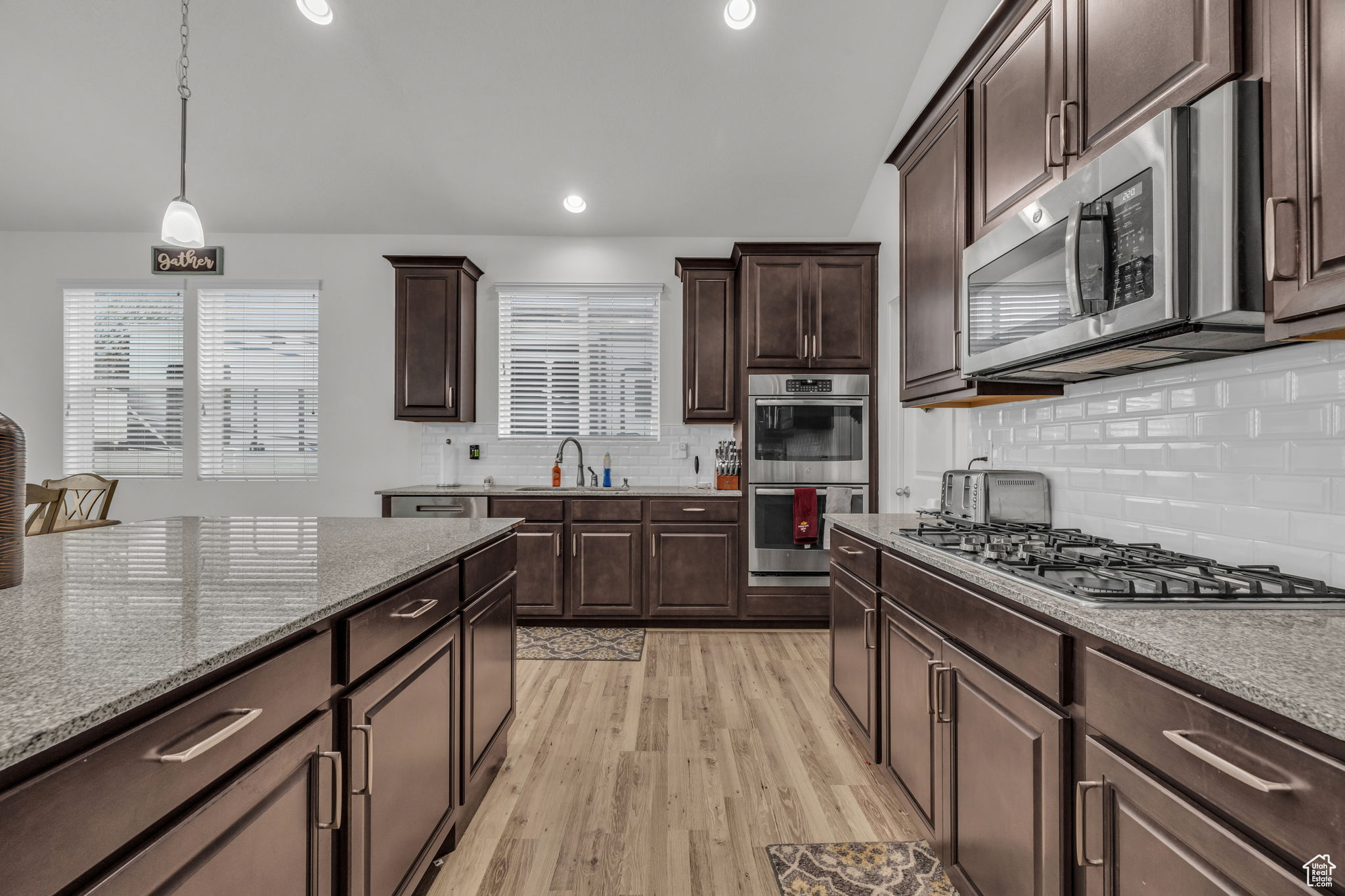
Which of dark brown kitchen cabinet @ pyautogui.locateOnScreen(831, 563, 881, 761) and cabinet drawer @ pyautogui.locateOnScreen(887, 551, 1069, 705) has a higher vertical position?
cabinet drawer @ pyautogui.locateOnScreen(887, 551, 1069, 705)

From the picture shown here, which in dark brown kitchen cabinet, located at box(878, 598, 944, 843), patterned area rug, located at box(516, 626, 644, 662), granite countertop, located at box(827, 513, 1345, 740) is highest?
granite countertop, located at box(827, 513, 1345, 740)

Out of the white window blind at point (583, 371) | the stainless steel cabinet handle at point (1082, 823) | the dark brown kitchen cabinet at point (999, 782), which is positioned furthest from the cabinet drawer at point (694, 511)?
the stainless steel cabinet handle at point (1082, 823)

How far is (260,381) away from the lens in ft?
15.0

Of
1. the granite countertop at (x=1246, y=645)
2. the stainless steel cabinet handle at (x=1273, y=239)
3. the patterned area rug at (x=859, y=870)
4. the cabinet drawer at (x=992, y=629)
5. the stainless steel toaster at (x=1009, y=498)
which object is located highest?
the stainless steel cabinet handle at (x=1273, y=239)

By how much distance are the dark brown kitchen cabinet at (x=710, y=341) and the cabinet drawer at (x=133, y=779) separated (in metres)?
3.38

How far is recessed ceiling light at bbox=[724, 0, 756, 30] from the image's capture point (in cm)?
291

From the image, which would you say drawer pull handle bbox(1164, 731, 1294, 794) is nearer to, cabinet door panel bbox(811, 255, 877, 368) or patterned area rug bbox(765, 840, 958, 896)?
patterned area rug bbox(765, 840, 958, 896)

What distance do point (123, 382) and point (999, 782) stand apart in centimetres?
595

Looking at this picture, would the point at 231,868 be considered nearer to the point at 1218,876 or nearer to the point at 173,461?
the point at 1218,876

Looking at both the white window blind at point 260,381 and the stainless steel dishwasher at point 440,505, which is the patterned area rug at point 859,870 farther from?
the white window blind at point 260,381

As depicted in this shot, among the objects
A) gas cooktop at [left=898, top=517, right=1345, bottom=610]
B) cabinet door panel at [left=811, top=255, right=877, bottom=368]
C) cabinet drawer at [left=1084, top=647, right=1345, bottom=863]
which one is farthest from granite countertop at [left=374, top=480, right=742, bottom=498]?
cabinet drawer at [left=1084, top=647, right=1345, bottom=863]

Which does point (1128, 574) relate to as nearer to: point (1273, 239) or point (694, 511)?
point (1273, 239)

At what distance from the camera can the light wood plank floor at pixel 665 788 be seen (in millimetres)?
1679

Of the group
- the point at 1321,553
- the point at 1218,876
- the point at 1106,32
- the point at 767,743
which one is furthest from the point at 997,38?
the point at 767,743
